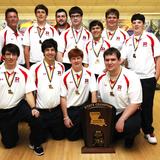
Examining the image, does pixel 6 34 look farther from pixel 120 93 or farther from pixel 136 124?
pixel 136 124

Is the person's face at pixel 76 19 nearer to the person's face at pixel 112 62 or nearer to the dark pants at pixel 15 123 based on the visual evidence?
the person's face at pixel 112 62

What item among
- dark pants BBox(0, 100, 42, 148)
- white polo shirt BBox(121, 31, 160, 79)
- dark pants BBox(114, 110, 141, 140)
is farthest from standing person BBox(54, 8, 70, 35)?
dark pants BBox(114, 110, 141, 140)

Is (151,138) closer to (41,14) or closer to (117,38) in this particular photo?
(117,38)

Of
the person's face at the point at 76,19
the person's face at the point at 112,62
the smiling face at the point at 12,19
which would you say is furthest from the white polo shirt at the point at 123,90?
the smiling face at the point at 12,19

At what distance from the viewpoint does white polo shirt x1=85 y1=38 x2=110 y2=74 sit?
4.05m

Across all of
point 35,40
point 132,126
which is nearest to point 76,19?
point 35,40

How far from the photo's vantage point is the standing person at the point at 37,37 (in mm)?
4289

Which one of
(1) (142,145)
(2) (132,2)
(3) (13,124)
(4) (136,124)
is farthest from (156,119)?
(2) (132,2)

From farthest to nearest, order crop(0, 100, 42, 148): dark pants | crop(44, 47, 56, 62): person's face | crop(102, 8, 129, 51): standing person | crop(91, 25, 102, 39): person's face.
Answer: crop(102, 8, 129, 51): standing person → crop(91, 25, 102, 39): person's face → crop(44, 47, 56, 62): person's face → crop(0, 100, 42, 148): dark pants

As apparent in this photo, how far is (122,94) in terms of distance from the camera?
11.7 ft

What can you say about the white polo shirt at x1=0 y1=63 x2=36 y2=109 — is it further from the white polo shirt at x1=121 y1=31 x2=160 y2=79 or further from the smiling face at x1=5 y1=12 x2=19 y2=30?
the white polo shirt at x1=121 y1=31 x2=160 y2=79

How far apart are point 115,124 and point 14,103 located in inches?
47.4

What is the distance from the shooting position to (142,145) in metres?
3.73

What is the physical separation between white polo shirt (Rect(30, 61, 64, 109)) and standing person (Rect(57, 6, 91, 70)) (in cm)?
58
